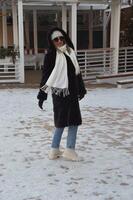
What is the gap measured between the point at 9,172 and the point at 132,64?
12613 millimetres

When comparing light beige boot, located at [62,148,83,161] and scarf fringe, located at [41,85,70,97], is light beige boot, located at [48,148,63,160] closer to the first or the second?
light beige boot, located at [62,148,83,161]

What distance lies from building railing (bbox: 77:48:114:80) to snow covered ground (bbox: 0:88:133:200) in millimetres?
5077

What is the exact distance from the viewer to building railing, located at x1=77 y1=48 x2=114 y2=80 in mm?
15189

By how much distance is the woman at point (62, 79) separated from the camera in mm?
5762

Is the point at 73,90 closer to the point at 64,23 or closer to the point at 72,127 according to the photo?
the point at 72,127

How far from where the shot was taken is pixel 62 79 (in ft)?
18.9

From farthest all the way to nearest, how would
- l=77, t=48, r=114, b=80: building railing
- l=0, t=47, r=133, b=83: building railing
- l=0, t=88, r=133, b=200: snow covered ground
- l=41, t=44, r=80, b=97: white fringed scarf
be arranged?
1. l=77, t=48, r=114, b=80: building railing
2. l=0, t=47, r=133, b=83: building railing
3. l=41, t=44, r=80, b=97: white fringed scarf
4. l=0, t=88, r=133, b=200: snow covered ground

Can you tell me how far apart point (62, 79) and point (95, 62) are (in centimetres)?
1014

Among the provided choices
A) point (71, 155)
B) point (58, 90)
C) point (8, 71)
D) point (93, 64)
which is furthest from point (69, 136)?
point (93, 64)

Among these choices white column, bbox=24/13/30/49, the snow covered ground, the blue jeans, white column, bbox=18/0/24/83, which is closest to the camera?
the snow covered ground

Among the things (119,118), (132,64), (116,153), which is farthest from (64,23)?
(116,153)

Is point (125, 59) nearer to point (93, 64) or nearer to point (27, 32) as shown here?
point (93, 64)

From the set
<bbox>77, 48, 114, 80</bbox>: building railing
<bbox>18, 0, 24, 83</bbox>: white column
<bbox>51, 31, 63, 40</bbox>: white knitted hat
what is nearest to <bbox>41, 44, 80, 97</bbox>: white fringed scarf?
<bbox>51, 31, 63, 40</bbox>: white knitted hat

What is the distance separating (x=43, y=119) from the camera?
877cm
